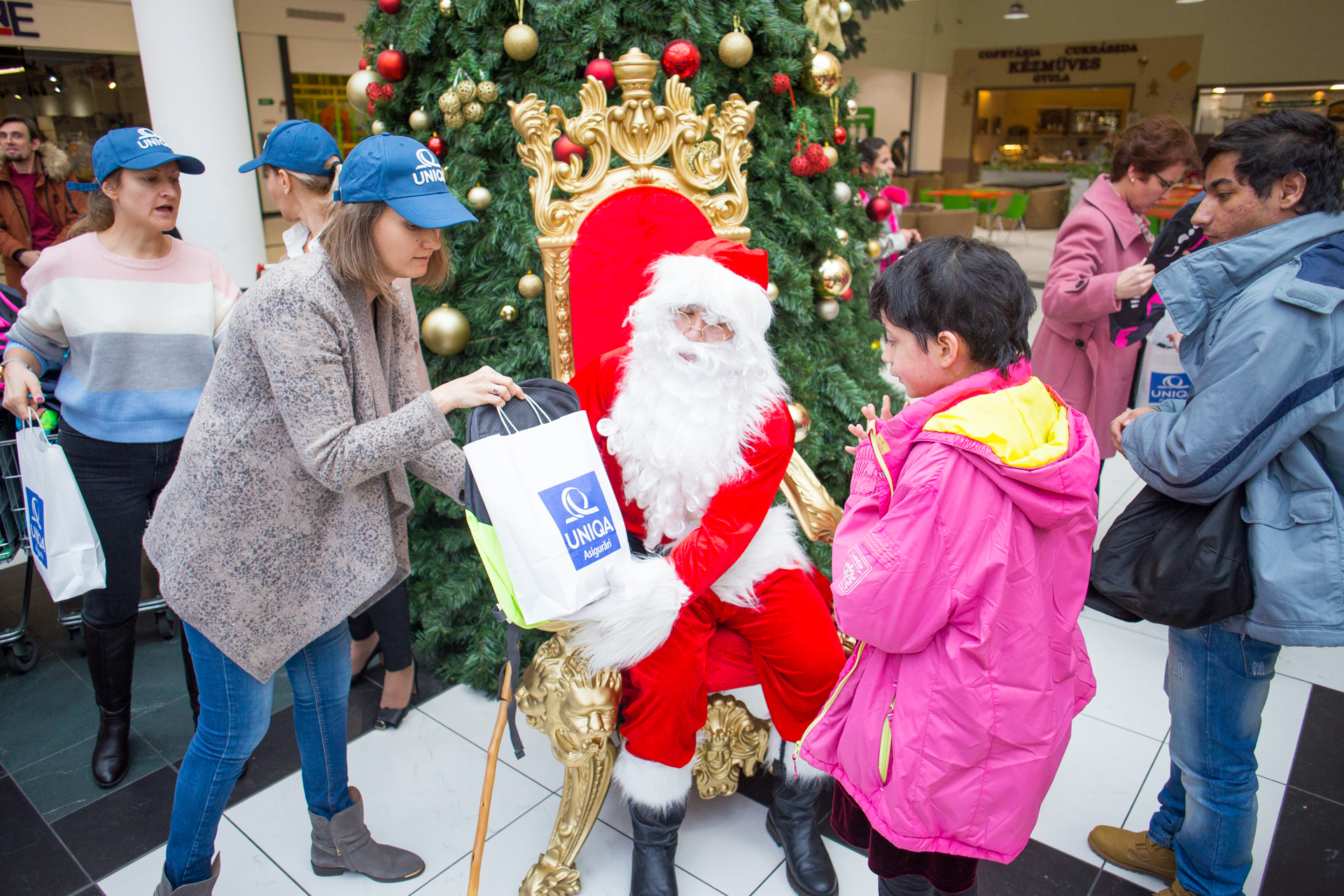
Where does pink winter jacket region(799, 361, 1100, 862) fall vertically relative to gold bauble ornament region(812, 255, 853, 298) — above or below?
below

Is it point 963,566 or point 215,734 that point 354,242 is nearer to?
point 215,734

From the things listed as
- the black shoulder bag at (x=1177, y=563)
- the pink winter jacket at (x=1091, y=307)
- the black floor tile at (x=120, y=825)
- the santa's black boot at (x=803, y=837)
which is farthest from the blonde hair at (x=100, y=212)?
the pink winter jacket at (x=1091, y=307)

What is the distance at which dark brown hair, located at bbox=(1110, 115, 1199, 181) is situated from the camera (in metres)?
2.76

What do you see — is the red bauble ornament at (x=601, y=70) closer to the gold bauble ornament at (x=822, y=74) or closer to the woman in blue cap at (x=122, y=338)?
the gold bauble ornament at (x=822, y=74)

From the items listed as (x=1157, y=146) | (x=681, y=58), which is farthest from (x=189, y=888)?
(x=1157, y=146)

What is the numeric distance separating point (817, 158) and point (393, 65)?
1.44 metres

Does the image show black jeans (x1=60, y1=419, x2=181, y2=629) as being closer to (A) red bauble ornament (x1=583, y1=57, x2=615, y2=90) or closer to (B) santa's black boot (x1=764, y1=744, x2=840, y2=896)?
(A) red bauble ornament (x1=583, y1=57, x2=615, y2=90)

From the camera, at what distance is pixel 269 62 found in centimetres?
800

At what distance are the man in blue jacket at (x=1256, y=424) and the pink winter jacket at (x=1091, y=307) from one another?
1.16m

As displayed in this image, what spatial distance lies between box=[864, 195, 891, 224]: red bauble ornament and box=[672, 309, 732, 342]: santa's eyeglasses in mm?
1668

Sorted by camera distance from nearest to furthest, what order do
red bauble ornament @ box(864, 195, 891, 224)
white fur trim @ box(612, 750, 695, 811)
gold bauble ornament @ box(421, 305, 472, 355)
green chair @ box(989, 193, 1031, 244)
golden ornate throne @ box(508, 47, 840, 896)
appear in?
white fur trim @ box(612, 750, 695, 811) → golden ornate throne @ box(508, 47, 840, 896) → gold bauble ornament @ box(421, 305, 472, 355) → red bauble ornament @ box(864, 195, 891, 224) → green chair @ box(989, 193, 1031, 244)

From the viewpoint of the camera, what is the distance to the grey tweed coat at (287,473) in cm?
157

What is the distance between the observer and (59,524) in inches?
84.0

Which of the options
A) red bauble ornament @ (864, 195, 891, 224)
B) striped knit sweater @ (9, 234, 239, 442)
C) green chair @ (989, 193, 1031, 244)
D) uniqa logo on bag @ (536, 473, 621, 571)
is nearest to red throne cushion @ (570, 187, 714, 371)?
uniqa logo on bag @ (536, 473, 621, 571)
